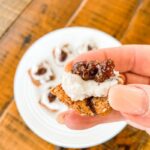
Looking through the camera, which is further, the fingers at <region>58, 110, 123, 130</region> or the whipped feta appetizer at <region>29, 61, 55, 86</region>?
the whipped feta appetizer at <region>29, 61, 55, 86</region>

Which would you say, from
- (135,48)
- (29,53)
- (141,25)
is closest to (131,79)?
(135,48)

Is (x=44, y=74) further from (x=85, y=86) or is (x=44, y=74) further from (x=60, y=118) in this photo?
(x=85, y=86)

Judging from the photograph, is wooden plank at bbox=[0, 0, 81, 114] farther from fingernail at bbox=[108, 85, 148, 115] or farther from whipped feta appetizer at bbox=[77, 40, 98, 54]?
fingernail at bbox=[108, 85, 148, 115]

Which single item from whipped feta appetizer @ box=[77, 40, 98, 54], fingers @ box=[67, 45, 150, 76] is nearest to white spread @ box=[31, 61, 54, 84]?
whipped feta appetizer @ box=[77, 40, 98, 54]

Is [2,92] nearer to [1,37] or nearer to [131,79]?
[1,37]

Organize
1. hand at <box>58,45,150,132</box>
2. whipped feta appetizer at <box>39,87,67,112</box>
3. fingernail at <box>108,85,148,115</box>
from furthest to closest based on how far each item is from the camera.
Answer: whipped feta appetizer at <box>39,87,67,112</box>, hand at <box>58,45,150,132</box>, fingernail at <box>108,85,148,115</box>

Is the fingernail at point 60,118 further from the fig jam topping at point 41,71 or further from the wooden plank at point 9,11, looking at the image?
the wooden plank at point 9,11

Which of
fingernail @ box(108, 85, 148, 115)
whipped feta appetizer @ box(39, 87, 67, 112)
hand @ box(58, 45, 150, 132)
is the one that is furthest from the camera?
whipped feta appetizer @ box(39, 87, 67, 112)

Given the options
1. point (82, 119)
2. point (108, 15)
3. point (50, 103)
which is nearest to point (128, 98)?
point (82, 119)

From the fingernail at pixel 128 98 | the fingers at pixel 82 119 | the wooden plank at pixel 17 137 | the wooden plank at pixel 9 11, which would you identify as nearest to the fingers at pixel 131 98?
the fingernail at pixel 128 98
